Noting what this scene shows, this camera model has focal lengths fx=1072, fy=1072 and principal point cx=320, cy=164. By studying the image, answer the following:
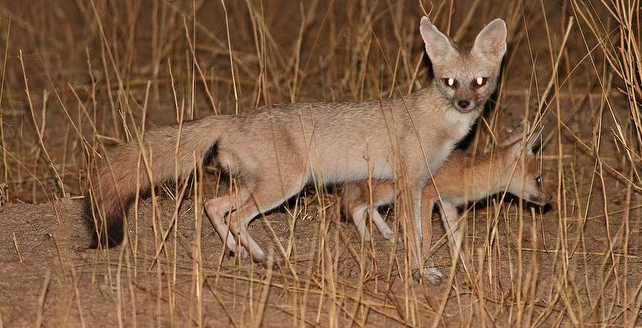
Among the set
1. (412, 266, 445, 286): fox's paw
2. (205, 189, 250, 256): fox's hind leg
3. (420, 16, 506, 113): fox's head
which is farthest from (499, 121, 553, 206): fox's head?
(205, 189, 250, 256): fox's hind leg

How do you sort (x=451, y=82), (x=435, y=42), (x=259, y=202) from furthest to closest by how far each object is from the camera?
1. (x=435, y=42)
2. (x=451, y=82)
3. (x=259, y=202)

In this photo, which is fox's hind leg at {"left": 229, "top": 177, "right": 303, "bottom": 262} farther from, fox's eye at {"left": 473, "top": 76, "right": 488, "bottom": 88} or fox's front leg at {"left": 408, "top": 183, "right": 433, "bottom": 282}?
fox's eye at {"left": 473, "top": 76, "right": 488, "bottom": 88}

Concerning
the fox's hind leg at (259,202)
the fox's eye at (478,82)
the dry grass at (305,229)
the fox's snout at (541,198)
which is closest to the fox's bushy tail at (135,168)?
the dry grass at (305,229)

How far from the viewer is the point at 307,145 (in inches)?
207

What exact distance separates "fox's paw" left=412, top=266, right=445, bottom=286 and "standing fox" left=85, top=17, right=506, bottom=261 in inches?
12.3

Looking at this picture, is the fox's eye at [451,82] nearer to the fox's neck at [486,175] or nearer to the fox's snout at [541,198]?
the fox's neck at [486,175]

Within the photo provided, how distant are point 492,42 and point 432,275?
4.16ft

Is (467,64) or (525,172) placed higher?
(467,64)

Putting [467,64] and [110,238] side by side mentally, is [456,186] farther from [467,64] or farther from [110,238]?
[110,238]

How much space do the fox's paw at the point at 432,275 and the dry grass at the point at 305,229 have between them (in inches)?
3.4

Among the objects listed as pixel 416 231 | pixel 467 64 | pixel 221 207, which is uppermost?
pixel 467 64

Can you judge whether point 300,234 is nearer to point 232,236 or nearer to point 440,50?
point 232,236

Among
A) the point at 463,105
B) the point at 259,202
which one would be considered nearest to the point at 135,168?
the point at 259,202

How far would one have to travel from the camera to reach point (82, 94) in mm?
8289
